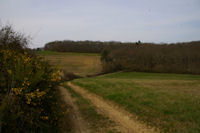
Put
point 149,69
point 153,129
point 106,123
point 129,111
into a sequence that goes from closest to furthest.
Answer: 1. point 153,129
2. point 106,123
3. point 129,111
4. point 149,69

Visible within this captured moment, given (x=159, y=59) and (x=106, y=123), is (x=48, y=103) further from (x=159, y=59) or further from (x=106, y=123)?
(x=159, y=59)

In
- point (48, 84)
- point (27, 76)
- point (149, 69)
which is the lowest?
point (149, 69)

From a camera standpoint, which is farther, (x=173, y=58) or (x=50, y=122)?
(x=173, y=58)

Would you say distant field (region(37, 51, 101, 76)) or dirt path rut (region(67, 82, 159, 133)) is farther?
distant field (region(37, 51, 101, 76))

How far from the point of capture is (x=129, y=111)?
423 inches

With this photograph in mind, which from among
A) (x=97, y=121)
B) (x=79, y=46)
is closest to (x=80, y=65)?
(x=79, y=46)

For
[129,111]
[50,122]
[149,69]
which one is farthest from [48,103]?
[149,69]

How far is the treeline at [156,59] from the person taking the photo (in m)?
51.4

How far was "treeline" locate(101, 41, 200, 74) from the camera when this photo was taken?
2025 inches

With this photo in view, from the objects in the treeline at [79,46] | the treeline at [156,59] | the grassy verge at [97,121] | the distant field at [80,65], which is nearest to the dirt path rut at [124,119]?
the grassy verge at [97,121]

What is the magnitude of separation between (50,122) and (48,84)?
53.1 inches

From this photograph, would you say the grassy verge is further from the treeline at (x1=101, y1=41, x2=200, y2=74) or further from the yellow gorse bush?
the treeline at (x1=101, y1=41, x2=200, y2=74)

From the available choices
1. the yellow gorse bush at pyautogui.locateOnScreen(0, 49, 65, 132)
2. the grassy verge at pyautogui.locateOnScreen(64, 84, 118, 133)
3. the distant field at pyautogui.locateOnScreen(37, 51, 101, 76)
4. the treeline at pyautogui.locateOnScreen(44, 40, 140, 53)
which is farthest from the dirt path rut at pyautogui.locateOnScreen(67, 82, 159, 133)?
the treeline at pyautogui.locateOnScreen(44, 40, 140, 53)

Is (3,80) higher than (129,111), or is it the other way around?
(3,80)
